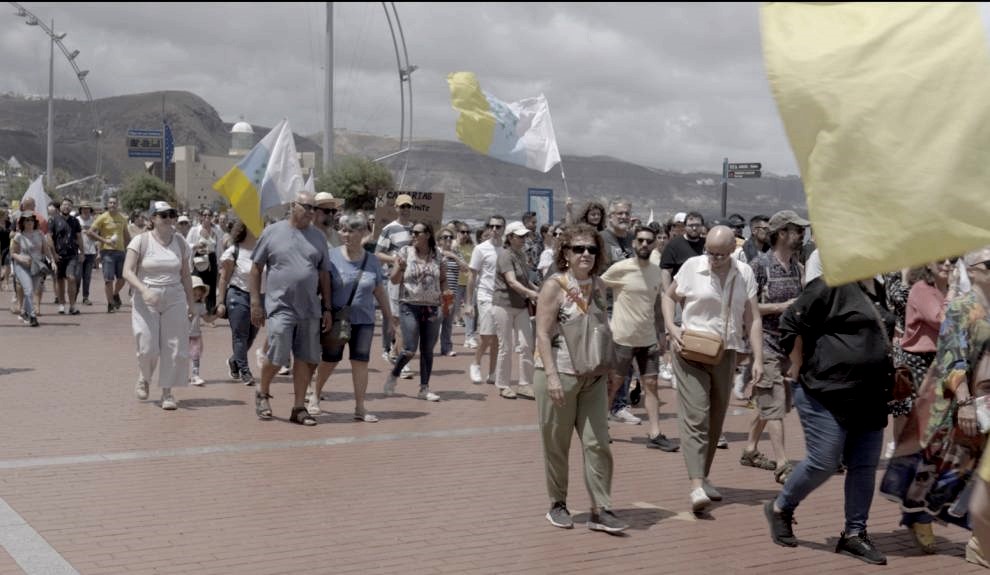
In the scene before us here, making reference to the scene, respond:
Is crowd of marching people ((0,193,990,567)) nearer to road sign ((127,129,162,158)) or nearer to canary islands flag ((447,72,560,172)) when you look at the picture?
canary islands flag ((447,72,560,172))

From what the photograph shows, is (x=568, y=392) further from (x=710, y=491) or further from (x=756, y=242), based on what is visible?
(x=756, y=242)

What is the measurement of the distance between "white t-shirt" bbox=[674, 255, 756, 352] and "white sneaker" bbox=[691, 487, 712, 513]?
991 mm

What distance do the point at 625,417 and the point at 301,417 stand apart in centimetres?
280

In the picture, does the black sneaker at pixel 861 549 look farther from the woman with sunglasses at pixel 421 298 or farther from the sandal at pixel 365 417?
the woman with sunglasses at pixel 421 298

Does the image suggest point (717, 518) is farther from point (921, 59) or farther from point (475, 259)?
point (475, 259)

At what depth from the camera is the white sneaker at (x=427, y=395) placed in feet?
37.7

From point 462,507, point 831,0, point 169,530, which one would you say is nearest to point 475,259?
point 462,507

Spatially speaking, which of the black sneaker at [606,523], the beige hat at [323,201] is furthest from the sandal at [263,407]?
the black sneaker at [606,523]

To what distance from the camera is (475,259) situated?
1317 cm

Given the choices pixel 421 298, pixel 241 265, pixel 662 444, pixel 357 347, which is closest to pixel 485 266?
pixel 421 298

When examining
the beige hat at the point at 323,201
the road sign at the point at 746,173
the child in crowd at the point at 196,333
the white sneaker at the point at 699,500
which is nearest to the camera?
the white sneaker at the point at 699,500

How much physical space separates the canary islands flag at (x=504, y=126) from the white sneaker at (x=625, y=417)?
6846 mm

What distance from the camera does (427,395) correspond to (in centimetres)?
1155

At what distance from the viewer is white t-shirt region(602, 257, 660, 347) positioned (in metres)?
9.30
